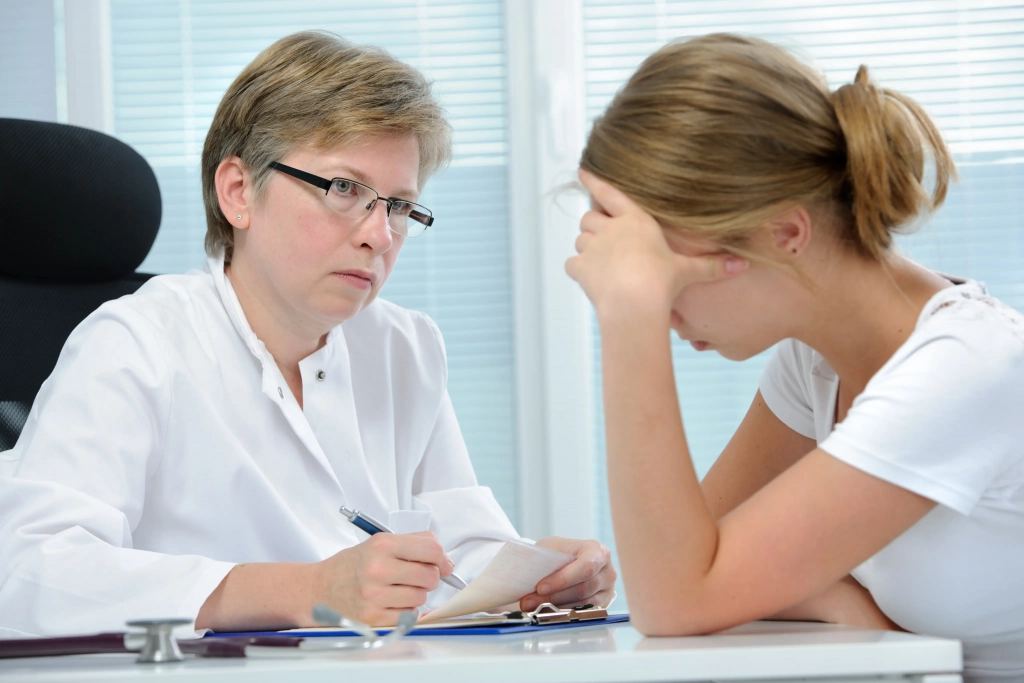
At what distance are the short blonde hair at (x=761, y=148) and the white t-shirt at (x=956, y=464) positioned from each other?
12 centimetres

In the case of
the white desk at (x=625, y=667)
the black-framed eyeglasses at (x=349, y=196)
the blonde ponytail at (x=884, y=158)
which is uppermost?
the blonde ponytail at (x=884, y=158)

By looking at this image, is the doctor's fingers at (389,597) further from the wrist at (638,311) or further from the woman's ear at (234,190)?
the woman's ear at (234,190)

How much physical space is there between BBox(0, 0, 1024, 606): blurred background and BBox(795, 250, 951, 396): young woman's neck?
1.66m

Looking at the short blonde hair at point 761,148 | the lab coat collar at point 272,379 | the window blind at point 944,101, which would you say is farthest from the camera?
the window blind at point 944,101

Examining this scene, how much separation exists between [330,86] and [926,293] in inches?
32.1

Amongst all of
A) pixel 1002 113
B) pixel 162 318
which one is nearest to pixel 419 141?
pixel 162 318

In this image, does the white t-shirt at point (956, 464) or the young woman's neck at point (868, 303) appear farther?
the young woman's neck at point (868, 303)

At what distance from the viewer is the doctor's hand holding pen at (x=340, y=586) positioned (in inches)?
37.7

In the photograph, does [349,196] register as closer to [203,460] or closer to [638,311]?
[203,460]

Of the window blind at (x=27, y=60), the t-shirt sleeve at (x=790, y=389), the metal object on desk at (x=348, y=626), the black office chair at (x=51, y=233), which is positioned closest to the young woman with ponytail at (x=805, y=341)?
the t-shirt sleeve at (x=790, y=389)

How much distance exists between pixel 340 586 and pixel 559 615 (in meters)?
0.22

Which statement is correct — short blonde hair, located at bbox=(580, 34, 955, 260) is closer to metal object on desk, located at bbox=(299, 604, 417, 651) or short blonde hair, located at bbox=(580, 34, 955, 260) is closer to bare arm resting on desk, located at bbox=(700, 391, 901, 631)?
bare arm resting on desk, located at bbox=(700, 391, 901, 631)

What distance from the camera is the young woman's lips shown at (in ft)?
4.46

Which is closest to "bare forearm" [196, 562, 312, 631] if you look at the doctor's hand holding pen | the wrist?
the doctor's hand holding pen
